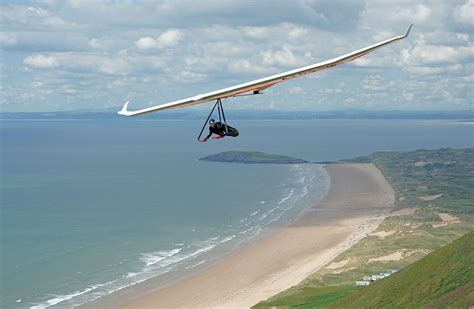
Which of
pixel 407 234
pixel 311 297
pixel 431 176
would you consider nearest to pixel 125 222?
pixel 407 234

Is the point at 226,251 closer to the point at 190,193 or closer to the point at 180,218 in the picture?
the point at 180,218

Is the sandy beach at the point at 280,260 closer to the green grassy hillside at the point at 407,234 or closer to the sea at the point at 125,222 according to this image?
the green grassy hillside at the point at 407,234

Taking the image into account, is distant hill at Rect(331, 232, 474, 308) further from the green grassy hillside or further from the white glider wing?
the white glider wing

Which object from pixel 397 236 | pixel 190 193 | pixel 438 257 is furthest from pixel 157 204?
pixel 438 257

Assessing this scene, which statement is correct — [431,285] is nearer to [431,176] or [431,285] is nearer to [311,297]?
[311,297]

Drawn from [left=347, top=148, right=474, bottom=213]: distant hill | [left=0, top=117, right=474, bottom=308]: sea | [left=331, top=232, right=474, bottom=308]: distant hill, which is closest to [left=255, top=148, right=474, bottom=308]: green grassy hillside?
[left=347, top=148, right=474, bottom=213]: distant hill

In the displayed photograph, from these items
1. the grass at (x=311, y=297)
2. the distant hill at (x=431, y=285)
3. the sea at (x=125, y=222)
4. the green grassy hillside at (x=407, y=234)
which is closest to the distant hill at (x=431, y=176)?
the green grassy hillside at (x=407, y=234)
